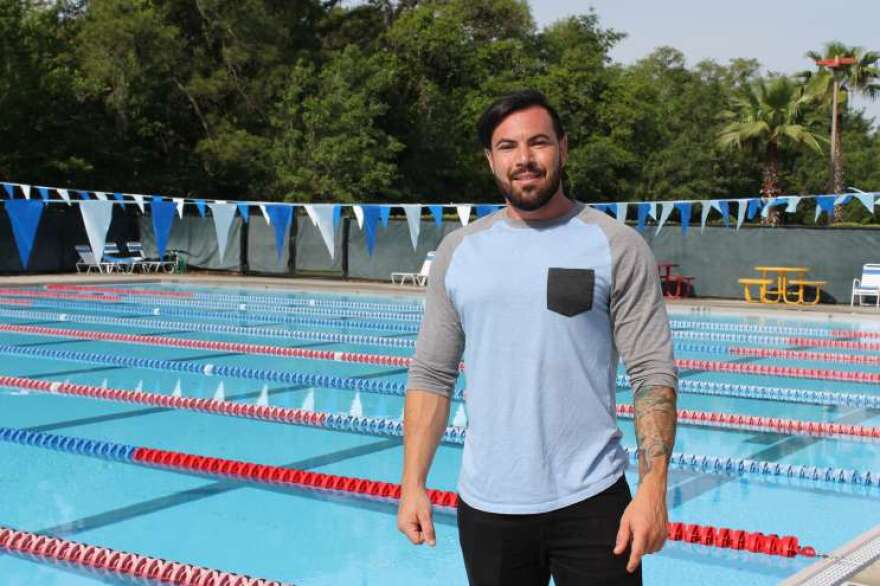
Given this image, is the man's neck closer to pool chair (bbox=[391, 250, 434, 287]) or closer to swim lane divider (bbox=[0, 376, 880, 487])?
swim lane divider (bbox=[0, 376, 880, 487])

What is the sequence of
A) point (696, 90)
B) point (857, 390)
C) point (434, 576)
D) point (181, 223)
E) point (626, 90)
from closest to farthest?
point (434, 576)
point (857, 390)
point (181, 223)
point (626, 90)
point (696, 90)

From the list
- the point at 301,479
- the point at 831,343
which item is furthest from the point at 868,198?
the point at 301,479

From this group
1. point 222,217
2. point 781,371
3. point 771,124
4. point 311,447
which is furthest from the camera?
point 771,124

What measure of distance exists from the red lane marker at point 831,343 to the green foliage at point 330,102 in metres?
16.4

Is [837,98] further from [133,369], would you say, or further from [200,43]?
[133,369]

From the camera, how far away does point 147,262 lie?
26.6 meters

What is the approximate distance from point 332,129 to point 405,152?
475 cm

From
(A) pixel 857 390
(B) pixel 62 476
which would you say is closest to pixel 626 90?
(A) pixel 857 390

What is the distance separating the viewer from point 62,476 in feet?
22.0

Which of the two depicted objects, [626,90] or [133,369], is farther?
[626,90]

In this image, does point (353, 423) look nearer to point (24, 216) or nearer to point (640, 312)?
point (640, 312)

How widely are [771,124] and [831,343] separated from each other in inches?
730

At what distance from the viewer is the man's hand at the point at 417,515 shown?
93.5 inches

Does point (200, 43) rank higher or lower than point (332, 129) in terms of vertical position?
higher
